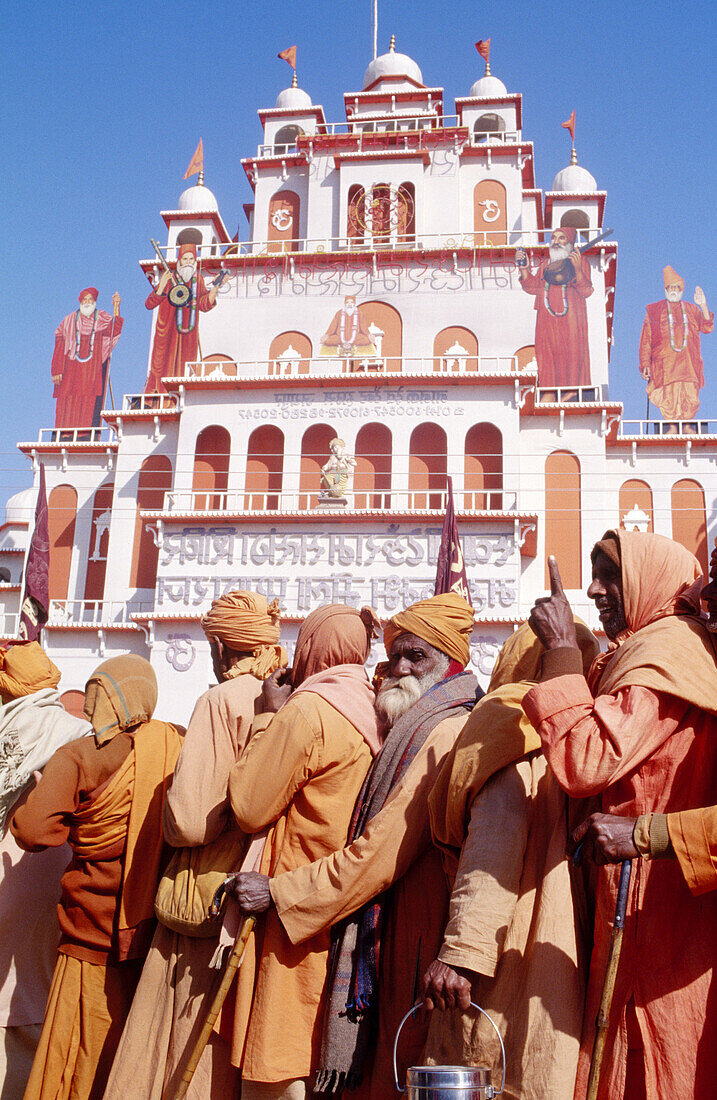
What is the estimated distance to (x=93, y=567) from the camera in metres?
20.7

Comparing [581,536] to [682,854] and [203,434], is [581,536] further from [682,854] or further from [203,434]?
[682,854]

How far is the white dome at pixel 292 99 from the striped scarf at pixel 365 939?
2499 centimetres

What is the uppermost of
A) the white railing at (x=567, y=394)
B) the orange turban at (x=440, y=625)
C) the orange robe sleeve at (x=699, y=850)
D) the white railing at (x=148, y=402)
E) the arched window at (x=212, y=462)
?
the white railing at (x=148, y=402)

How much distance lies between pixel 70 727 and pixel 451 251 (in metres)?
18.2

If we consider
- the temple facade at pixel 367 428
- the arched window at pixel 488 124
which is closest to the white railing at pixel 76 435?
the temple facade at pixel 367 428

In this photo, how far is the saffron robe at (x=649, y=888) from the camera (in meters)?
2.27

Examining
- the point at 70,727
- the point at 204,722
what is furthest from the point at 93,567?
the point at 204,722

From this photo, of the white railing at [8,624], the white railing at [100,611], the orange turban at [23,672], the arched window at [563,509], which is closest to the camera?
the orange turban at [23,672]

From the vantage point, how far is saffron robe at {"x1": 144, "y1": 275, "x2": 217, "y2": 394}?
2153 centimetres

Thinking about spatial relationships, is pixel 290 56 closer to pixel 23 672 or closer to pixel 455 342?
pixel 455 342

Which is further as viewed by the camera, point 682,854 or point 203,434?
point 203,434

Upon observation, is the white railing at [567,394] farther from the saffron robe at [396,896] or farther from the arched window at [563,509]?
the saffron robe at [396,896]

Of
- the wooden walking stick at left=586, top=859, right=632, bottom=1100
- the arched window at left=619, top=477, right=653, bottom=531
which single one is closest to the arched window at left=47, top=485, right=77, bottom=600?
the arched window at left=619, top=477, right=653, bottom=531

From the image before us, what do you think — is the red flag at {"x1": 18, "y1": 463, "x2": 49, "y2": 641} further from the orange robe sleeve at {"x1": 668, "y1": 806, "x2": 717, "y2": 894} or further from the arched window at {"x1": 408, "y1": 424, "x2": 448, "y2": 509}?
the orange robe sleeve at {"x1": 668, "y1": 806, "x2": 717, "y2": 894}
